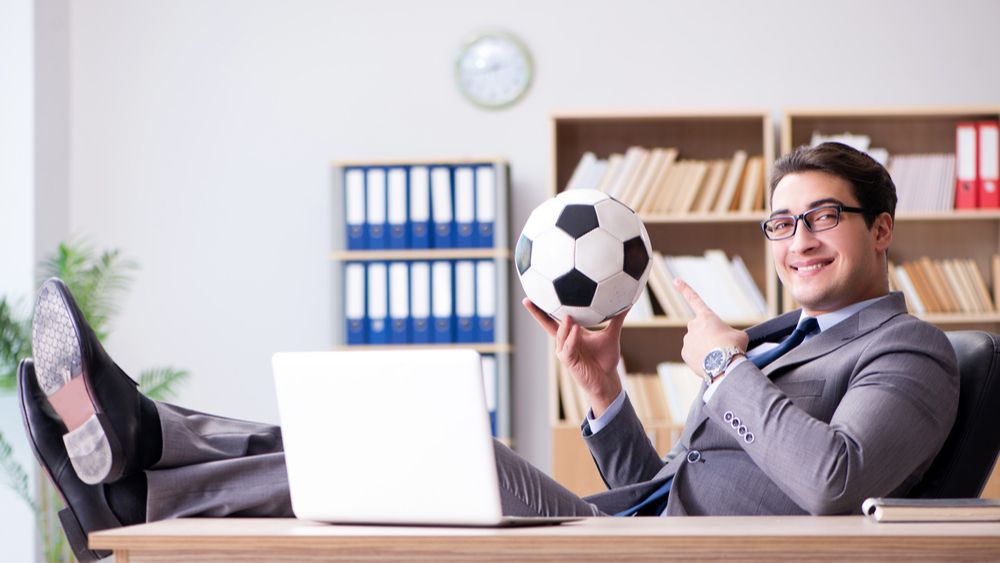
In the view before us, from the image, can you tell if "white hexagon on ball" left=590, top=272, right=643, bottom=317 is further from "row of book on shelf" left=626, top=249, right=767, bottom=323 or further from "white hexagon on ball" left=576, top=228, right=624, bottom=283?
"row of book on shelf" left=626, top=249, right=767, bottom=323

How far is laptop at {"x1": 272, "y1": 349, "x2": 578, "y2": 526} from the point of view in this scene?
3.87ft

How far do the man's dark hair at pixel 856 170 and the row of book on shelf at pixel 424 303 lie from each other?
226 cm

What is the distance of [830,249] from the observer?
1766 mm

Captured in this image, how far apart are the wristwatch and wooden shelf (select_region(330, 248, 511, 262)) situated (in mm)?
2439

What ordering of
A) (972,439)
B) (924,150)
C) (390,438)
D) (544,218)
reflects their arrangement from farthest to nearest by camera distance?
(924,150)
(544,218)
(972,439)
(390,438)

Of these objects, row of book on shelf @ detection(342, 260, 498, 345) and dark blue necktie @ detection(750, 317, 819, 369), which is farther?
row of book on shelf @ detection(342, 260, 498, 345)

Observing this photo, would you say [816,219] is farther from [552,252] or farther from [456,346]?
[456,346]

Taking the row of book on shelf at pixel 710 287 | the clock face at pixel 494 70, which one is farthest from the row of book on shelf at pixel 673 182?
the clock face at pixel 494 70

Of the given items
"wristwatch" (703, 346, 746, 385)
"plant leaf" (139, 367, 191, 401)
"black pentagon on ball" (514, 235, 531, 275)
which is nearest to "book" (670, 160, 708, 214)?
"plant leaf" (139, 367, 191, 401)

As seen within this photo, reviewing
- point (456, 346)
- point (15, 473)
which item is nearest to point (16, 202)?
point (15, 473)

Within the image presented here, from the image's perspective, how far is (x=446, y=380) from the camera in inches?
46.6

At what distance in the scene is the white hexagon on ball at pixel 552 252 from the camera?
1.85 metres

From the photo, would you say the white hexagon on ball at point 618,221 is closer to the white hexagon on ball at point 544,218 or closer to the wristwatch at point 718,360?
the white hexagon on ball at point 544,218

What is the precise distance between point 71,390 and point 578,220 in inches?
33.5
